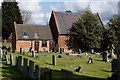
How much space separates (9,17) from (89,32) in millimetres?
31952

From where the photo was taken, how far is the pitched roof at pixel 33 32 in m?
40.3

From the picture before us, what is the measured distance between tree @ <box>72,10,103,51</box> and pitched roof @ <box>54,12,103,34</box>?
264 cm

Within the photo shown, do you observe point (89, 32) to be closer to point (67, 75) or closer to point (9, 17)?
point (67, 75)

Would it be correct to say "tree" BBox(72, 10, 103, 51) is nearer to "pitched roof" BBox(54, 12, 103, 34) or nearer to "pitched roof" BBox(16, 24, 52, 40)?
"pitched roof" BBox(54, 12, 103, 34)

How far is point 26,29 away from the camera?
41500mm

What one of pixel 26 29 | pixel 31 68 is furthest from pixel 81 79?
pixel 26 29

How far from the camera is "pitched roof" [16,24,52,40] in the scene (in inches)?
1587

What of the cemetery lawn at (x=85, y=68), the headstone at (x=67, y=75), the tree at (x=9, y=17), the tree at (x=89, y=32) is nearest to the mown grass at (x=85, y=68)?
the cemetery lawn at (x=85, y=68)

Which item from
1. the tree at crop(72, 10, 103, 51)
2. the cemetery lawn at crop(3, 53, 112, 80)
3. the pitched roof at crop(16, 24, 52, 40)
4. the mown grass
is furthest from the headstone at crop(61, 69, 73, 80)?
the pitched roof at crop(16, 24, 52, 40)

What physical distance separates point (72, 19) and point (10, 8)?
2667 cm

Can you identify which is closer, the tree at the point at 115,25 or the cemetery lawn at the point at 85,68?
the cemetery lawn at the point at 85,68

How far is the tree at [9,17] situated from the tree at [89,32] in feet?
91.4

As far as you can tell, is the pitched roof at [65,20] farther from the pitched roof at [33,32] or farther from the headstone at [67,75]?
the headstone at [67,75]

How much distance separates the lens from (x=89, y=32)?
38906mm
